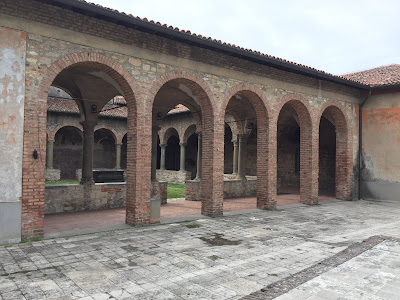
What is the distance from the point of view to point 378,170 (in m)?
14.0

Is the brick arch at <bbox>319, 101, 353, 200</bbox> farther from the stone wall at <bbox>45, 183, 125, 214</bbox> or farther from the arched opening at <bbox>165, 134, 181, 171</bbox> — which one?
the arched opening at <bbox>165, 134, 181, 171</bbox>

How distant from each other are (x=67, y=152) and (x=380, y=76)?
20.9 m

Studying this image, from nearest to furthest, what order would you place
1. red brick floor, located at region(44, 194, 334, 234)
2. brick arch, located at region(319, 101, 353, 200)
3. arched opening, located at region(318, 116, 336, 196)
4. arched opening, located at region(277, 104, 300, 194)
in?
red brick floor, located at region(44, 194, 334, 234), brick arch, located at region(319, 101, 353, 200), arched opening, located at region(318, 116, 336, 196), arched opening, located at region(277, 104, 300, 194)

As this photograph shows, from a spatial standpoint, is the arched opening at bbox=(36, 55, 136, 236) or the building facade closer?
the building facade

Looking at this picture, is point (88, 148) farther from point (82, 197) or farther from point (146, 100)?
point (146, 100)

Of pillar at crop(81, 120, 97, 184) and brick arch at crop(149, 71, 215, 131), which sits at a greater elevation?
brick arch at crop(149, 71, 215, 131)

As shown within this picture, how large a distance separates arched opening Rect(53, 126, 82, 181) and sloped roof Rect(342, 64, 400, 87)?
740 inches

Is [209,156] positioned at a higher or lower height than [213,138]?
lower

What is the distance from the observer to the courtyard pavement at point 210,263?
4250mm

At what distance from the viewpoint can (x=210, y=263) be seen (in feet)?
17.8

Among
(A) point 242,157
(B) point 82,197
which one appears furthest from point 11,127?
(A) point 242,157

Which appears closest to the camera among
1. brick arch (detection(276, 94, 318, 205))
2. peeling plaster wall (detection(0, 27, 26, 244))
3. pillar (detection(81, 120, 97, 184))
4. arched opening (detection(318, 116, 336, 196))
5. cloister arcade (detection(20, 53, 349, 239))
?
peeling plaster wall (detection(0, 27, 26, 244))

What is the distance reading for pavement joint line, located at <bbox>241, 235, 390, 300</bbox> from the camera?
4242 mm

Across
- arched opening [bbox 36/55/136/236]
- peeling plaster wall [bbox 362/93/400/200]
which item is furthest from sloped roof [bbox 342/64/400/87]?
arched opening [bbox 36/55/136/236]
